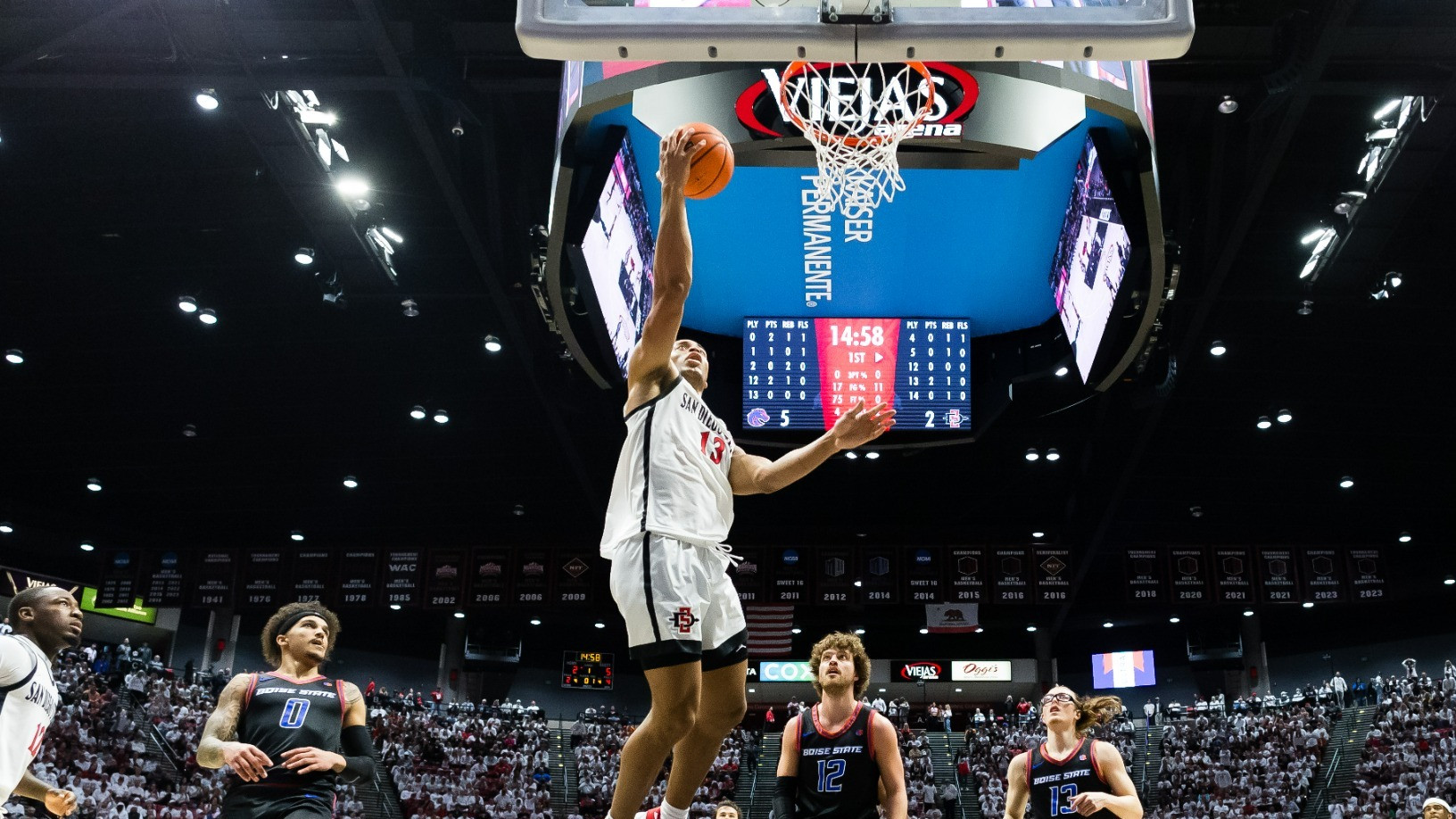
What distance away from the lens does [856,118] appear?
6141 mm

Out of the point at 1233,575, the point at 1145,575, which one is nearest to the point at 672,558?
the point at 1145,575

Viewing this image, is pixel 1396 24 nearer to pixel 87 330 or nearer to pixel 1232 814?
pixel 1232 814

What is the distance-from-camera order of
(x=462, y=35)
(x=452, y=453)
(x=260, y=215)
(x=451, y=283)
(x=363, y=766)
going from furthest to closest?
(x=452, y=453)
(x=451, y=283)
(x=260, y=215)
(x=462, y=35)
(x=363, y=766)

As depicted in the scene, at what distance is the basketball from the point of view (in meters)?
3.77

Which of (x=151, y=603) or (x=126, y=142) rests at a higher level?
(x=126, y=142)

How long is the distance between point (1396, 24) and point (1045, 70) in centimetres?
399

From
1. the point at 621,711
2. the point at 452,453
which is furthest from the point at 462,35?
the point at 621,711

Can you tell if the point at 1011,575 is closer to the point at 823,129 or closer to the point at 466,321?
the point at 466,321

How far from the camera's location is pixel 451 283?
1382 centimetres

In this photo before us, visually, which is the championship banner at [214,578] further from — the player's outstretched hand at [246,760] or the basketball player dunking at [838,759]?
the basketball player dunking at [838,759]

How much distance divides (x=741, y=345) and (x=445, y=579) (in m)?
10.1

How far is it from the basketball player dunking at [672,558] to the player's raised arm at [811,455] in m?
0.29

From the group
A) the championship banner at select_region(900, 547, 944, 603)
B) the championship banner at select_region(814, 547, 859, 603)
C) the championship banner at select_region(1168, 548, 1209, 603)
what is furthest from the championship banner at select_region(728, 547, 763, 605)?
the championship banner at select_region(1168, 548, 1209, 603)

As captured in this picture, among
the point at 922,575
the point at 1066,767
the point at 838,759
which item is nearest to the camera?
the point at 838,759
